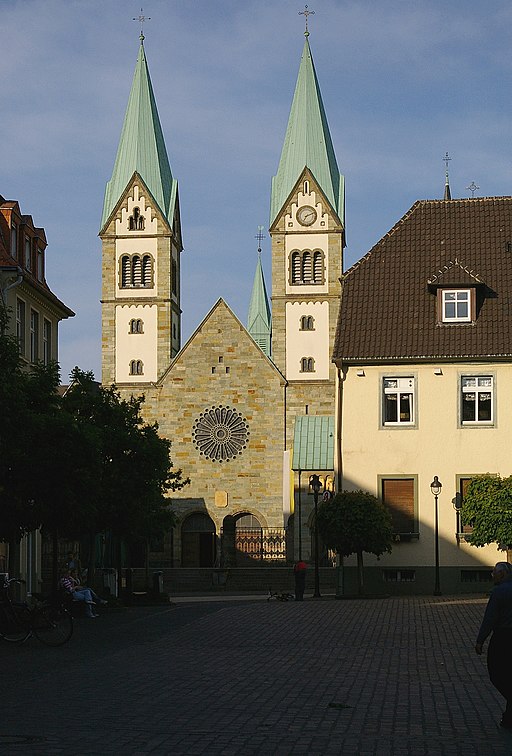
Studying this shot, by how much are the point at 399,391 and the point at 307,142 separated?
49240mm

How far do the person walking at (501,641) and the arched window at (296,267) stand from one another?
71728mm

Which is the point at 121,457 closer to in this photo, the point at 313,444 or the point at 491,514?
the point at 491,514

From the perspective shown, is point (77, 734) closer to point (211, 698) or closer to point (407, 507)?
point (211, 698)

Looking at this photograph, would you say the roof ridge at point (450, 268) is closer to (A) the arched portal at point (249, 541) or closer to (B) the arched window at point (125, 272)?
(A) the arched portal at point (249, 541)

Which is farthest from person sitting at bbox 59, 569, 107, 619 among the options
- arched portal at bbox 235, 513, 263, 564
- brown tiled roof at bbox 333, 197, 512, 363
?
arched portal at bbox 235, 513, 263, 564

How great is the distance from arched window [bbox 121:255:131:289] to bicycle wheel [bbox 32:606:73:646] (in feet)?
215

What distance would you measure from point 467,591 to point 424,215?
13.3 metres

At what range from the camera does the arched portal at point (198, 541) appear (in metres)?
77.7

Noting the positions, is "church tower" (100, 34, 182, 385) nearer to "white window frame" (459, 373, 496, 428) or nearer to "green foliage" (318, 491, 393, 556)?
"white window frame" (459, 373, 496, 428)

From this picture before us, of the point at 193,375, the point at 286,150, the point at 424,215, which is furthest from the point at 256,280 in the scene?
the point at 424,215

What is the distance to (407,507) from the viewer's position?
3984cm

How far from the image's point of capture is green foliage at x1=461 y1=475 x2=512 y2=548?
1432 inches

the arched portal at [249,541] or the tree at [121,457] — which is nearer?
the tree at [121,457]

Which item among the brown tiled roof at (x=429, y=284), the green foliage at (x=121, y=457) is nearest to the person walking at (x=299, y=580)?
the green foliage at (x=121, y=457)
